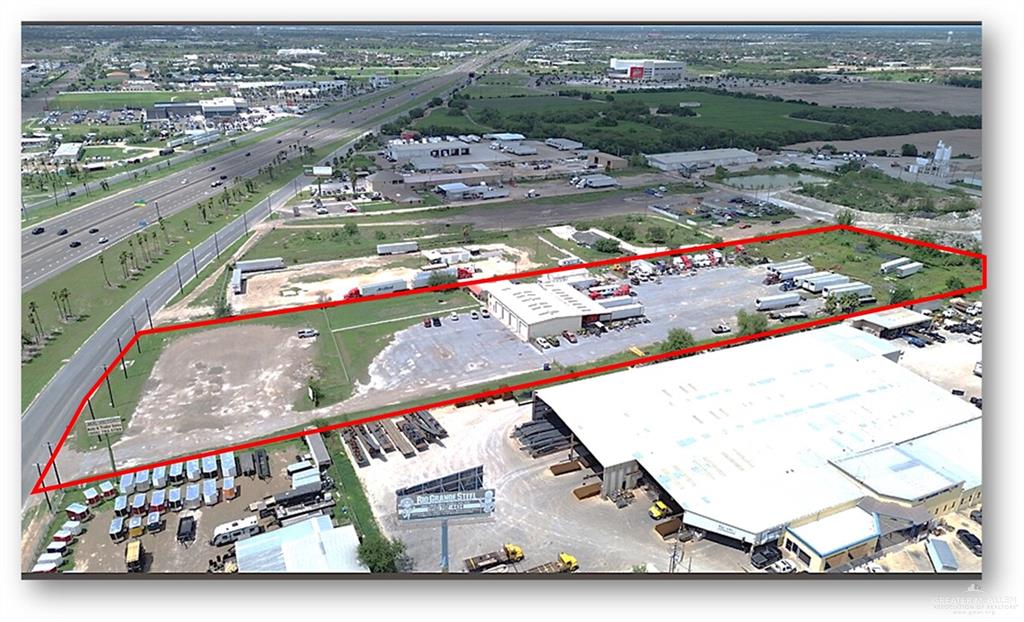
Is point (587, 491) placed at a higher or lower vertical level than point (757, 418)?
lower

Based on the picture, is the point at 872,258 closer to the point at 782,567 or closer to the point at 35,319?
the point at 782,567

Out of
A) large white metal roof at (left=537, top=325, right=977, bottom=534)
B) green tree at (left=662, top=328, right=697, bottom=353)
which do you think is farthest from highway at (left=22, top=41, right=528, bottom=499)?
green tree at (left=662, top=328, right=697, bottom=353)

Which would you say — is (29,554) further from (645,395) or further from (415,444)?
(645,395)

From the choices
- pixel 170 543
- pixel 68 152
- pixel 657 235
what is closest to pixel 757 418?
pixel 170 543

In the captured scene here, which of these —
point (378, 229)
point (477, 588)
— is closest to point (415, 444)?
point (477, 588)

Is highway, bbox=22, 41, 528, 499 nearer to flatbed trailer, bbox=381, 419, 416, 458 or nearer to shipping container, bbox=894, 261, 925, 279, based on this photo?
flatbed trailer, bbox=381, 419, 416, 458
